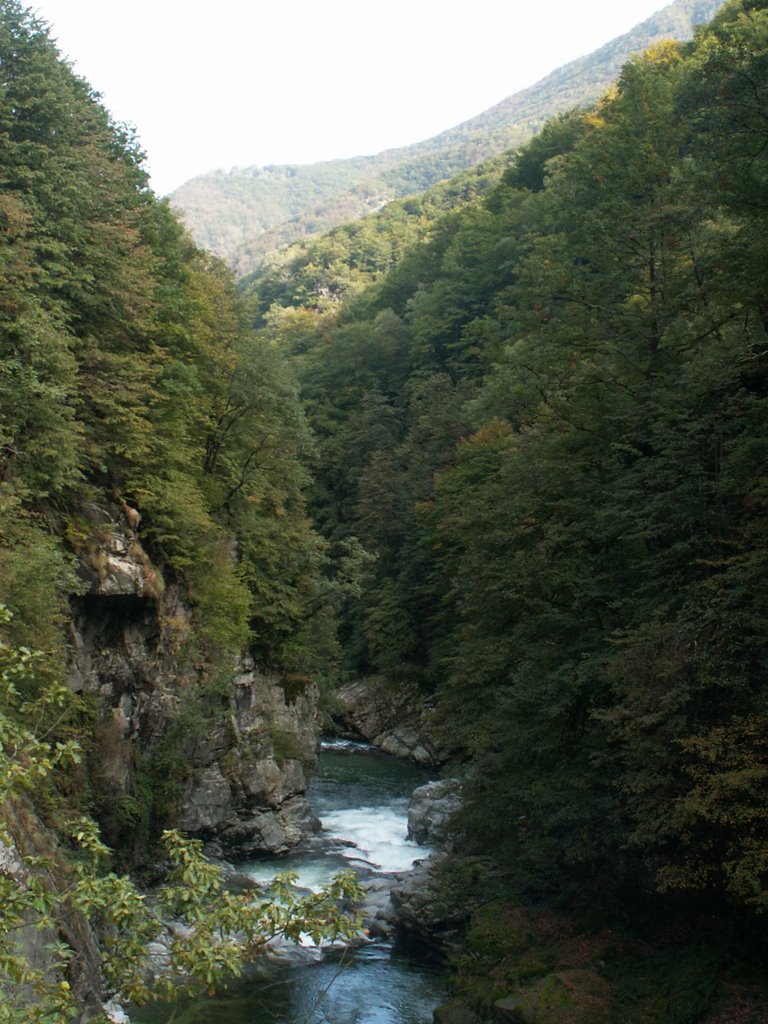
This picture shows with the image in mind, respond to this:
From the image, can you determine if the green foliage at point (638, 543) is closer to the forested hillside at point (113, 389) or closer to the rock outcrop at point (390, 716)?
the forested hillside at point (113, 389)

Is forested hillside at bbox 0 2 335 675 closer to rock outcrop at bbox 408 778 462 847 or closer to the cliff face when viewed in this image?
the cliff face

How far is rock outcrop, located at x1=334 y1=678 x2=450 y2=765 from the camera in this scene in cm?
3381

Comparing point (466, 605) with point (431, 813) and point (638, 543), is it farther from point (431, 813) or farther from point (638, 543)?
point (431, 813)

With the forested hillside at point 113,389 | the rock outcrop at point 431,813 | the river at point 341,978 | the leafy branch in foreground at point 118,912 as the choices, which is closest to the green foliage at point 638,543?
the river at point 341,978

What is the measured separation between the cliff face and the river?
47.6 inches

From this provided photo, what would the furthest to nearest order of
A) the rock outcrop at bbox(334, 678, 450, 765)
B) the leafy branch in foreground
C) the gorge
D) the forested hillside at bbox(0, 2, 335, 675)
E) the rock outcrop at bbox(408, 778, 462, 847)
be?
the rock outcrop at bbox(334, 678, 450, 765) → the rock outcrop at bbox(408, 778, 462, 847) → the forested hillside at bbox(0, 2, 335, 675) → the gorge → the leafy branch in foreground

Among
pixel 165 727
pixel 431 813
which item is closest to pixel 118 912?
pixel 165 727

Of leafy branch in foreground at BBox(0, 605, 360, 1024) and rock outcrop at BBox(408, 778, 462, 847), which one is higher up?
leafy branch in foreground at BBox(0, 605, 360, 1024)

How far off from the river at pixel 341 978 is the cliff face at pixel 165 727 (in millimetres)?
1208

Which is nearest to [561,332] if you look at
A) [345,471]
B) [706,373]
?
[706,373]

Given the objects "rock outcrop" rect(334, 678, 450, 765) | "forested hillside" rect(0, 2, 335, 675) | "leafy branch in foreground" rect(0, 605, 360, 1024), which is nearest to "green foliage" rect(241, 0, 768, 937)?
"leafy branch in foreground" rect(0, 605, 360, 1024)

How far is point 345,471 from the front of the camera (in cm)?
4884

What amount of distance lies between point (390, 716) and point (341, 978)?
20.7 m

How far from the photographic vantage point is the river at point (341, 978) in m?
14.8
